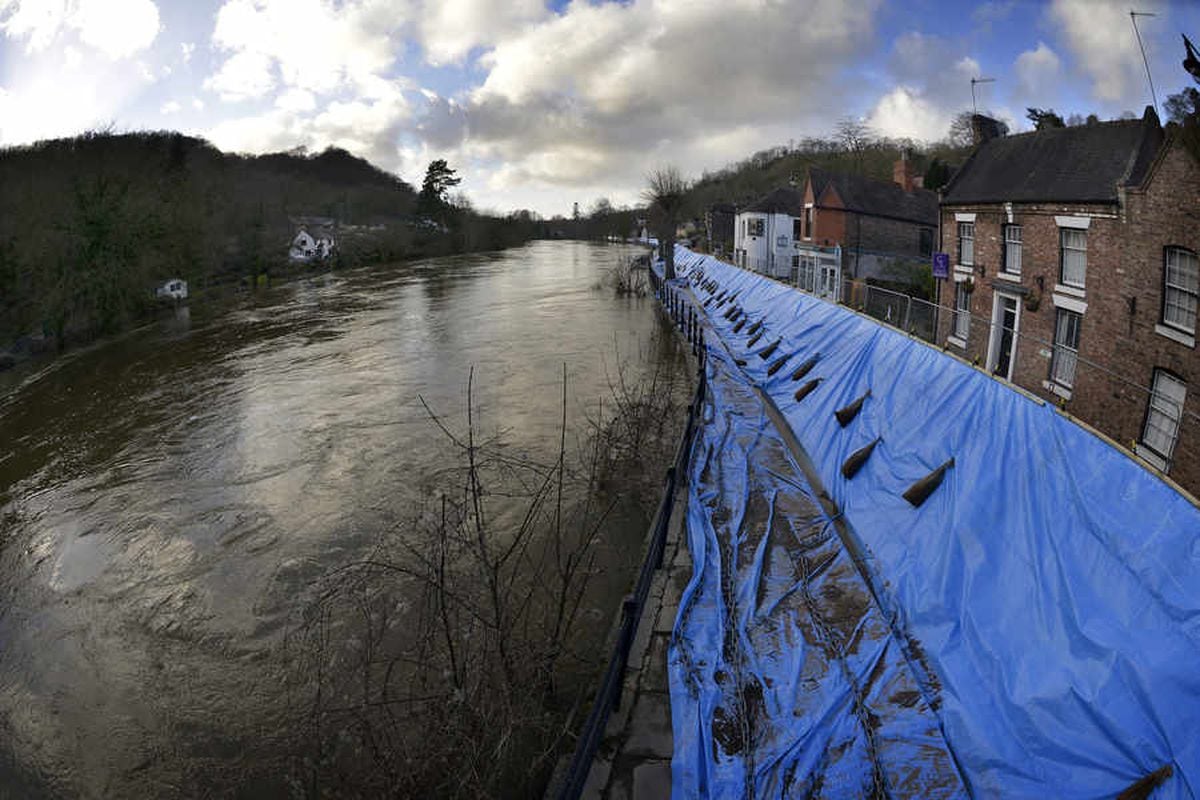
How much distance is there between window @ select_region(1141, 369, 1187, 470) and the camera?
11047 millimetres

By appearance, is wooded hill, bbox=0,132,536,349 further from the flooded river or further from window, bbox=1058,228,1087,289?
window, bbox=1058,228,1087,289

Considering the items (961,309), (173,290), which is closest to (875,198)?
(961,309)

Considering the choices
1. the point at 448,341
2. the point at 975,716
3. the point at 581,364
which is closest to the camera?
the point at 975,716

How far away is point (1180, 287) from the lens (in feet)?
36.8

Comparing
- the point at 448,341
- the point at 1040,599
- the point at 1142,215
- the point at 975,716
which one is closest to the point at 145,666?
the point at 975,716

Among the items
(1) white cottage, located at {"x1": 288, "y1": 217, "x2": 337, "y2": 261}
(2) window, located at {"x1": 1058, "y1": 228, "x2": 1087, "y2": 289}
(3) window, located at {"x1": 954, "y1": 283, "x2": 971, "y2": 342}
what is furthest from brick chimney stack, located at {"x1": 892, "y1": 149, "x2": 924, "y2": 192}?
(1) white cottage, located at {"x1": 288, "y1": 217, "x2": 337, "y2": 261}

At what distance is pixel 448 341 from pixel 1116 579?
26654 mm

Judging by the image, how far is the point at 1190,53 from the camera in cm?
859

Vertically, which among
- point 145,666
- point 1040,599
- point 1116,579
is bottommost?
point 145,666

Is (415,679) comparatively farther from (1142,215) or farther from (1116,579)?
(1142,215)

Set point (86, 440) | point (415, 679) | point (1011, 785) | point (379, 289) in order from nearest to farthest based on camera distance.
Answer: point (1011, 785) < point (415, 679) < point (86, 440) < point (379, 289)

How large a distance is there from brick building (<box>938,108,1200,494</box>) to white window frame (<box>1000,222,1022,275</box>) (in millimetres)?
32

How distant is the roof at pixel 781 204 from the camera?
43431 mm

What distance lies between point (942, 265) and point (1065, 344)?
551 centimetres
